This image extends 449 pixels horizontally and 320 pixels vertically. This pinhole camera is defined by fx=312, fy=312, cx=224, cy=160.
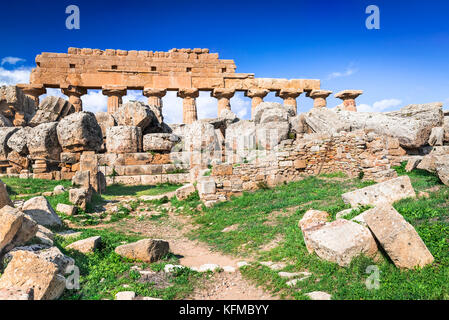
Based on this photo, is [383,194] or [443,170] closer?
[383,194]

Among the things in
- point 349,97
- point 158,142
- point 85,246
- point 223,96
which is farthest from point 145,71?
point 85,246

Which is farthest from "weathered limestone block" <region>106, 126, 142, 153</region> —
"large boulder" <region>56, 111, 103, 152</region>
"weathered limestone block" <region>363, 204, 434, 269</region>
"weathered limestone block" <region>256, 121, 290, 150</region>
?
"weathered limestone block" <region>363, 204, 434, 269</region>

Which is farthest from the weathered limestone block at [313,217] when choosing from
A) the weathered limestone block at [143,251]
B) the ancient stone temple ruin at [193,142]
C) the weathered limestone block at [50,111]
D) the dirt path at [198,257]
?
the weathered limestone block at [50,111]

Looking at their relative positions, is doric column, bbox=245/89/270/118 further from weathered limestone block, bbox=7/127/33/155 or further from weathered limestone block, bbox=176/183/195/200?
weathered limestone block, bbox=7/127/33/155

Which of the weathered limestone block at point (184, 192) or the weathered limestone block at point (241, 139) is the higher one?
the weathered limestone block at point (241, 139)

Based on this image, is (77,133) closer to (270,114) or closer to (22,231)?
(270,114)

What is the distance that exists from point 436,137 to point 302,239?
36.4ft

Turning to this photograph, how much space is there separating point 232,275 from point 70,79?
74.5ft

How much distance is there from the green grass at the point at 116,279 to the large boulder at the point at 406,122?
1101 cm

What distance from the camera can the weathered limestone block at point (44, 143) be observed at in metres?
12.0

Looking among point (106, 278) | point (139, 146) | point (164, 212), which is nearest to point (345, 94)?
point (139, 146)

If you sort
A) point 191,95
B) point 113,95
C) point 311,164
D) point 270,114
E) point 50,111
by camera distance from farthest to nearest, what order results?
1. point 191,95
2. point 113,95
3. point 270,114
4. point 50,111
5. point 311,164

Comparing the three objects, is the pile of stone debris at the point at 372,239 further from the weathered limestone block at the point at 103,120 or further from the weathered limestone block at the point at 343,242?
the weathered limestone block at the point at 103,120

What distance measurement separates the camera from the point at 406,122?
41.6 feet
